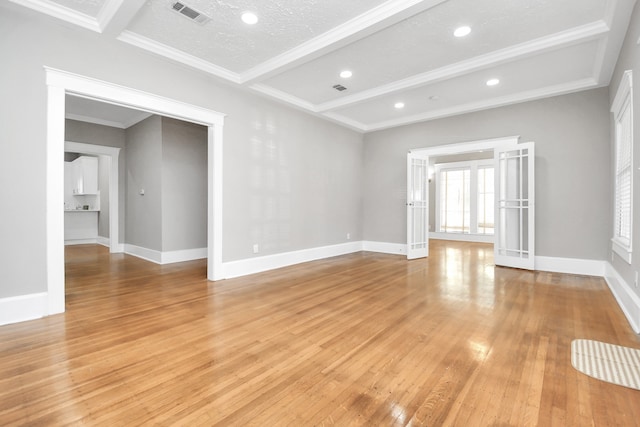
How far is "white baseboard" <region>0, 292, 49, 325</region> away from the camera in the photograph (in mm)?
2664

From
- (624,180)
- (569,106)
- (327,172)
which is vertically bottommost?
(624,180)

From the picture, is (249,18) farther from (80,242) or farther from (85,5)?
(80,242)

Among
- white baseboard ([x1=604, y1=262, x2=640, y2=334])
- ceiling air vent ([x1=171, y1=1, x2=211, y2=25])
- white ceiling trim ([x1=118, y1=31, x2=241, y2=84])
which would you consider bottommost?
white baseboard ([x1=604, y1=262, x2=640, y2=334])

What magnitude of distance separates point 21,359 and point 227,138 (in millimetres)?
3263

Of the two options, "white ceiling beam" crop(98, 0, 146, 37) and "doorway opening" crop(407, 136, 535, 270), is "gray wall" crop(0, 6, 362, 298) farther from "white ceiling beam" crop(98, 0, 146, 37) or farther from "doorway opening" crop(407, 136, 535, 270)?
"doorway opening" crop(407, 136, 535, 270)

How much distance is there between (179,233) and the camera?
579cm

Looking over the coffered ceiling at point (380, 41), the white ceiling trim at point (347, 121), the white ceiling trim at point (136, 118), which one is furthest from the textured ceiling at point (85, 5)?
the white ceiling trim at point (347, 121)

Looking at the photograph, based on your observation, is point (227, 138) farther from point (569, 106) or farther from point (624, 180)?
point (569, 106)

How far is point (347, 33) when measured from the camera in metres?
3.10

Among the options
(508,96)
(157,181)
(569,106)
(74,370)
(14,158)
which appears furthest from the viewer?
(157,181)

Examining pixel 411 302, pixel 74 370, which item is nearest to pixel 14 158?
pixel 74 370

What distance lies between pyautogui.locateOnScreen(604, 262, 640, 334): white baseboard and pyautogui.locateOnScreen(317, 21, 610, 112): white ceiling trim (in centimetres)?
265

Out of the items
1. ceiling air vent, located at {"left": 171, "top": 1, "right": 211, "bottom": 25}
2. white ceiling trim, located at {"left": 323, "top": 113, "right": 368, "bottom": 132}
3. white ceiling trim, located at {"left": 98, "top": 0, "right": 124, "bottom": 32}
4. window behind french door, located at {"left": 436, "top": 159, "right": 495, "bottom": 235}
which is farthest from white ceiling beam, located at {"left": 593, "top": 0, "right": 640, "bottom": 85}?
window behind french door, located at {"left": 436, "top": 159, "right": 495, "bottom": 235}

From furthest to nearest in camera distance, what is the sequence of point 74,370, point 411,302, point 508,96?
point 508,96 < point 411,302 < point 74,370
